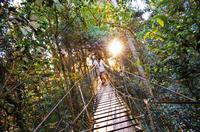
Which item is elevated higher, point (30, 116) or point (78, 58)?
point (78, 58)

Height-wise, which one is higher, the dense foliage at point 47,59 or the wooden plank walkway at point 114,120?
the dense foliage at point 47,59

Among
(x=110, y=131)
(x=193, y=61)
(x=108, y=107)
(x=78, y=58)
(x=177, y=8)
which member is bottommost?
(x=110, y=131)

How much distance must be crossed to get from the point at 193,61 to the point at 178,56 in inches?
8.4

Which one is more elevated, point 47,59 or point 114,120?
point 47,59

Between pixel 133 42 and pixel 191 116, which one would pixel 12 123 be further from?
pixel 133 42

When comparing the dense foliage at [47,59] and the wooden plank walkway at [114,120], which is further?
the wooden plank walkway at [114,120]

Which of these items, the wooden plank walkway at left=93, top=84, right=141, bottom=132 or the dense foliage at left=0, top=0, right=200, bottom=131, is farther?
the wooden plank walkway at left=93, top=84, right=141, bottom=132

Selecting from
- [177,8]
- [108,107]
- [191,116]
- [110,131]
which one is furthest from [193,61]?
[108,107]

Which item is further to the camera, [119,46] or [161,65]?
[119,46]

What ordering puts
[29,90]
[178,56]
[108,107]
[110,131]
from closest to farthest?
[178,56] < [29,90] < [110,131] < [108,107]

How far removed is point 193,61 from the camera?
9.37 ft

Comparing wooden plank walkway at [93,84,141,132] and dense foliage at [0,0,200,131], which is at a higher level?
dense foliage at [0,0,200,131]

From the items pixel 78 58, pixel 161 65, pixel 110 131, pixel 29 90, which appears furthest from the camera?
pixel 78 58

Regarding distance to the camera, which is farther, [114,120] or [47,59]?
[114,120]
